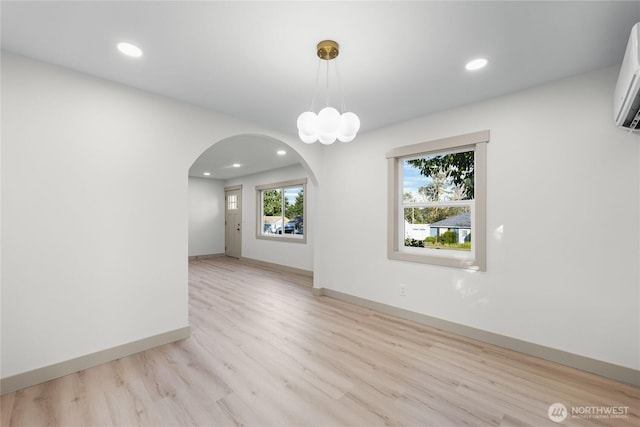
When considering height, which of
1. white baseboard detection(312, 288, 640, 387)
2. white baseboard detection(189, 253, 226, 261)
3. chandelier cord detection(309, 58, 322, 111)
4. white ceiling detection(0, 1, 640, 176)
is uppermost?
white ceiling detection(0, 1, 640, 176)

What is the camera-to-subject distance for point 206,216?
8.69 m

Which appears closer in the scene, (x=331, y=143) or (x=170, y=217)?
(x=331, y=143)

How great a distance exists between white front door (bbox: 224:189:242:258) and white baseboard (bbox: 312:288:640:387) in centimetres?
562

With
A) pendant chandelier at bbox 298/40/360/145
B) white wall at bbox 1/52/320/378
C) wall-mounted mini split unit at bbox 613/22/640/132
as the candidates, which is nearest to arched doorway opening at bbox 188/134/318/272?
white wall at bbox 1/52/320/378

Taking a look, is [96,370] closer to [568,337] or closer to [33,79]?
[33,79]

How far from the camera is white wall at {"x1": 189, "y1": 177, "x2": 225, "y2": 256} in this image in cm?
840

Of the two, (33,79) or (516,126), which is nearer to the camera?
(33,79)

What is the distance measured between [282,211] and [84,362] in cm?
513

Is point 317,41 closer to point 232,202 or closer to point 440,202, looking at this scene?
point 440,202

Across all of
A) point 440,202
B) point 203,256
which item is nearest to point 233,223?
point 203,256

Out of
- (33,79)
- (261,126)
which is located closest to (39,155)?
(33,79)

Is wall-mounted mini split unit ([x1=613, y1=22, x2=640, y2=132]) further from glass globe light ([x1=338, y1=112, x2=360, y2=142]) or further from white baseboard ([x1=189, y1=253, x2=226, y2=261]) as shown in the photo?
white baseboard ([x1=189, y1=253, x2=226, y2=261])

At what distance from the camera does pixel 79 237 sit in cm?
235

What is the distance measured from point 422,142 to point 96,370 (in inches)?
157
